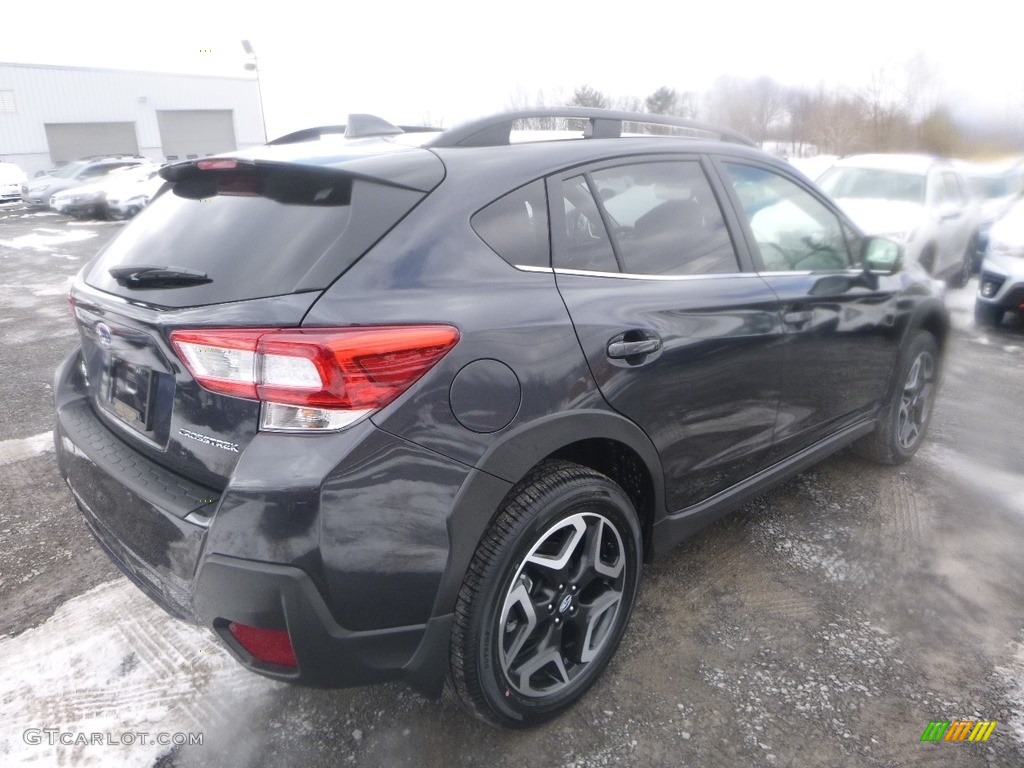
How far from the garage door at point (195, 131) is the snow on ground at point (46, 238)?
31.1 metres

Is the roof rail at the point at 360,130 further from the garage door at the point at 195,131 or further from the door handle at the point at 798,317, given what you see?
the garage door at the point at 195,131

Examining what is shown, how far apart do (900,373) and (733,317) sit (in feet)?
5.27

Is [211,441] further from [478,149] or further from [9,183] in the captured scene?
[9,183]

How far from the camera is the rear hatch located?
5.63 ft

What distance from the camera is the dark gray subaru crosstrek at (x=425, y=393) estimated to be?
5.48ft

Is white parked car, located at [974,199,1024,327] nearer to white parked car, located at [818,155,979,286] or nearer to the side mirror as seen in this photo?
white parked car, located at [818,155,979,286]

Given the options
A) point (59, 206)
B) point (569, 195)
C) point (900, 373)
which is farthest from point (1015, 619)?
point (59, 206)

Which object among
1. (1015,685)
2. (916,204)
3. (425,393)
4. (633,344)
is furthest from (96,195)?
(1015,685)

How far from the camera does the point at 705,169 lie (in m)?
2.71

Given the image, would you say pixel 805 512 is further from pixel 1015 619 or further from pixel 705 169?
pixel 705 169

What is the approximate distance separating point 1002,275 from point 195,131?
4786 cm

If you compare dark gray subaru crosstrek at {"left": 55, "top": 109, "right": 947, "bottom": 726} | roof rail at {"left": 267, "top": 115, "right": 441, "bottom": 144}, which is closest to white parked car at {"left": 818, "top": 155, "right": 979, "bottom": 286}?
dark gray subaru crosstrek at {"left": 55, "top": 109, "right": 947, "bottom": 726}

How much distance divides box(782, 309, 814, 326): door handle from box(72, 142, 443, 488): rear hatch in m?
1.50

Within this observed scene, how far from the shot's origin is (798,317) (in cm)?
282
